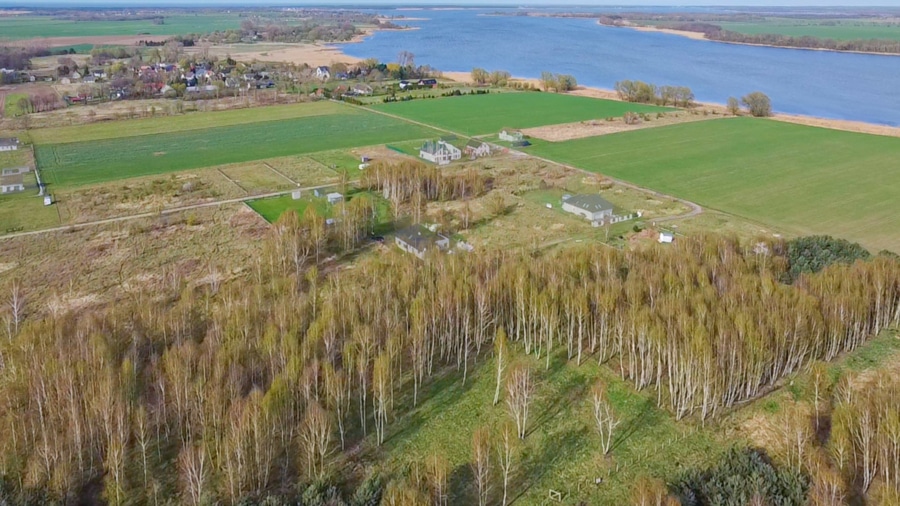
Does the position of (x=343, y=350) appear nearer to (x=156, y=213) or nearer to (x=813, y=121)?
(x=156, y=213)

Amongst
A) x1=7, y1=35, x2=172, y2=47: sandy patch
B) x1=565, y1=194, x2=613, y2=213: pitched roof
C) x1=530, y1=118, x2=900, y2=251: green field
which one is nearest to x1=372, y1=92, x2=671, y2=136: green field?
x1=530, y1=118, x2=900, y2=251: green field

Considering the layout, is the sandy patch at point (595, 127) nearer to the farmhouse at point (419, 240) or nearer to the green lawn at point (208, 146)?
the green lawn at point (208, 146)

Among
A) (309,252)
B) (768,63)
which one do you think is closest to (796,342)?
(309,252)

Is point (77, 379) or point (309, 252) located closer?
point (77, 379)

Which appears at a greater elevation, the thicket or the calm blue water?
the calm blue water

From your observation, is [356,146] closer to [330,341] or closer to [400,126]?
[400,126]

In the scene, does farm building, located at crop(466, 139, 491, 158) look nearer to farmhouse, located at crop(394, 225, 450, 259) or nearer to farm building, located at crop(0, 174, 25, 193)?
farmhouse, located at crop(394, 225, 450, 259)
